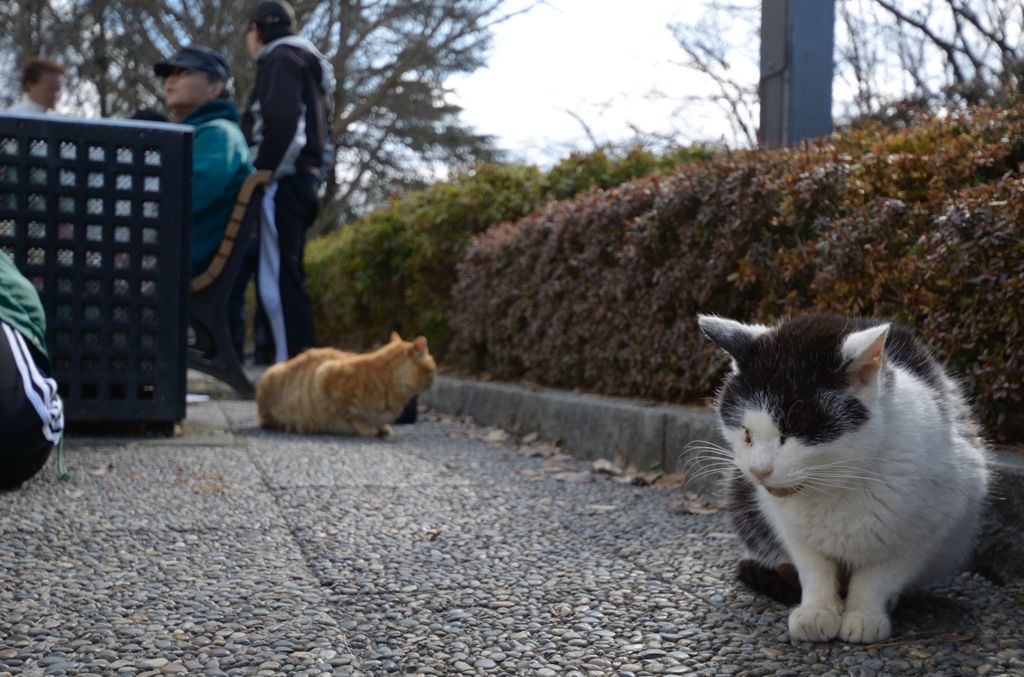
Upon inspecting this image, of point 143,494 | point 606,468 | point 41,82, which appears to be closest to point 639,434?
point 606,468

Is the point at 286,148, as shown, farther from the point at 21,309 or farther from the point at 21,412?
the point at 21,412

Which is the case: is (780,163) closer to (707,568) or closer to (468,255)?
(707,568)

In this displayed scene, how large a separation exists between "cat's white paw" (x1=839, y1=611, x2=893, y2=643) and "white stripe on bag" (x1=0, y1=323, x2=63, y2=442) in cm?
275

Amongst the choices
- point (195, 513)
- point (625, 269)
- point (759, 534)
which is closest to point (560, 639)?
point (759, 534)

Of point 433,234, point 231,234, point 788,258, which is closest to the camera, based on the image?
point 788,258

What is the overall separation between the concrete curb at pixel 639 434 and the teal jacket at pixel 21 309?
8.14 feet

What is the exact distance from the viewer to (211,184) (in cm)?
550

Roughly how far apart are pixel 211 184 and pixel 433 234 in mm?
2643

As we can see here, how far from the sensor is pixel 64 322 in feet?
14.6

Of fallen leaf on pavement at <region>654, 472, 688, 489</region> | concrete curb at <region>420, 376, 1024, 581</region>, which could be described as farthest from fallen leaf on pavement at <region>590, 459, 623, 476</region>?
fallen leaf on pavement at <region>654, 472, 688, 489</region>

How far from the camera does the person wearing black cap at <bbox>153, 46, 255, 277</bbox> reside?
18.1ft

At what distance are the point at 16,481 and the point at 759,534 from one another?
2.64 metres

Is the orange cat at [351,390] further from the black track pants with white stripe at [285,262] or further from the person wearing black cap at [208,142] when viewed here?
the black track pants with white stripe at [285,262]

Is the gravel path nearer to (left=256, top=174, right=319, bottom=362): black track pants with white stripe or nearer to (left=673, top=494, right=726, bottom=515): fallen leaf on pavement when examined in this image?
(left=673, top=494, right=726, bottom=515): fallen leaf on pavement
